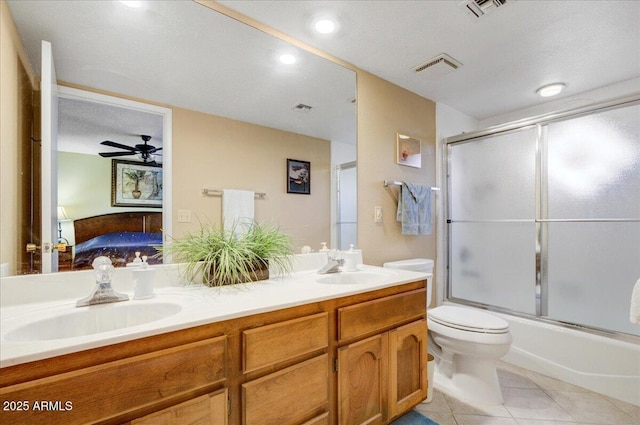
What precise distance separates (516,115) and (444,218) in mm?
1300

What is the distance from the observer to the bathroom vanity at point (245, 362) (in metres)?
0.69

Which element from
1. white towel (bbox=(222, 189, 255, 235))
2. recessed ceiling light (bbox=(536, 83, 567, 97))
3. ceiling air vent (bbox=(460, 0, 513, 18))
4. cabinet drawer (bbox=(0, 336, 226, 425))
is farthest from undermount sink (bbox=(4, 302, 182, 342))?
recessed ceiling light (bbox=(536, 83, 567, 97))

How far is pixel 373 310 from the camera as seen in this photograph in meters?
1.34

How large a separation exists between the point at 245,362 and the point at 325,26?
1689 millimetres

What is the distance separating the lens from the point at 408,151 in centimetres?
242

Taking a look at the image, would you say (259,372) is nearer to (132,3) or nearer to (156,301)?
(156,301)

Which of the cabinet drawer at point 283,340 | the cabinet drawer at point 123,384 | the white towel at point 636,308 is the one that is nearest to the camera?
the cabinet drawer at point 123,384

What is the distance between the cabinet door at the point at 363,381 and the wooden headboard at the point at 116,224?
0.98m

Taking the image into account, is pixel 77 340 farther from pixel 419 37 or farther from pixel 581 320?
pixel 581 320

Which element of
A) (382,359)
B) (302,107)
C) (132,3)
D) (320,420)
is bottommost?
(320,420)

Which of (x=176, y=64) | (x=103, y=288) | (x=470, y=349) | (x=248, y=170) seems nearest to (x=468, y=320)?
(x=470, y=349)

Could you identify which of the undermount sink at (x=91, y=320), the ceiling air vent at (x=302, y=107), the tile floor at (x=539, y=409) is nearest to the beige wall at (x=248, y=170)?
the ceiling air vent at (x=302, y=107)

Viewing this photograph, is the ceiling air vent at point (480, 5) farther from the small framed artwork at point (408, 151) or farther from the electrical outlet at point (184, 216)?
the electrical outlet at point (184, 216)

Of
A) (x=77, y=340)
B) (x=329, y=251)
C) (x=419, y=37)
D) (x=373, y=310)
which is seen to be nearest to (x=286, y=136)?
(x=329, y=251)
